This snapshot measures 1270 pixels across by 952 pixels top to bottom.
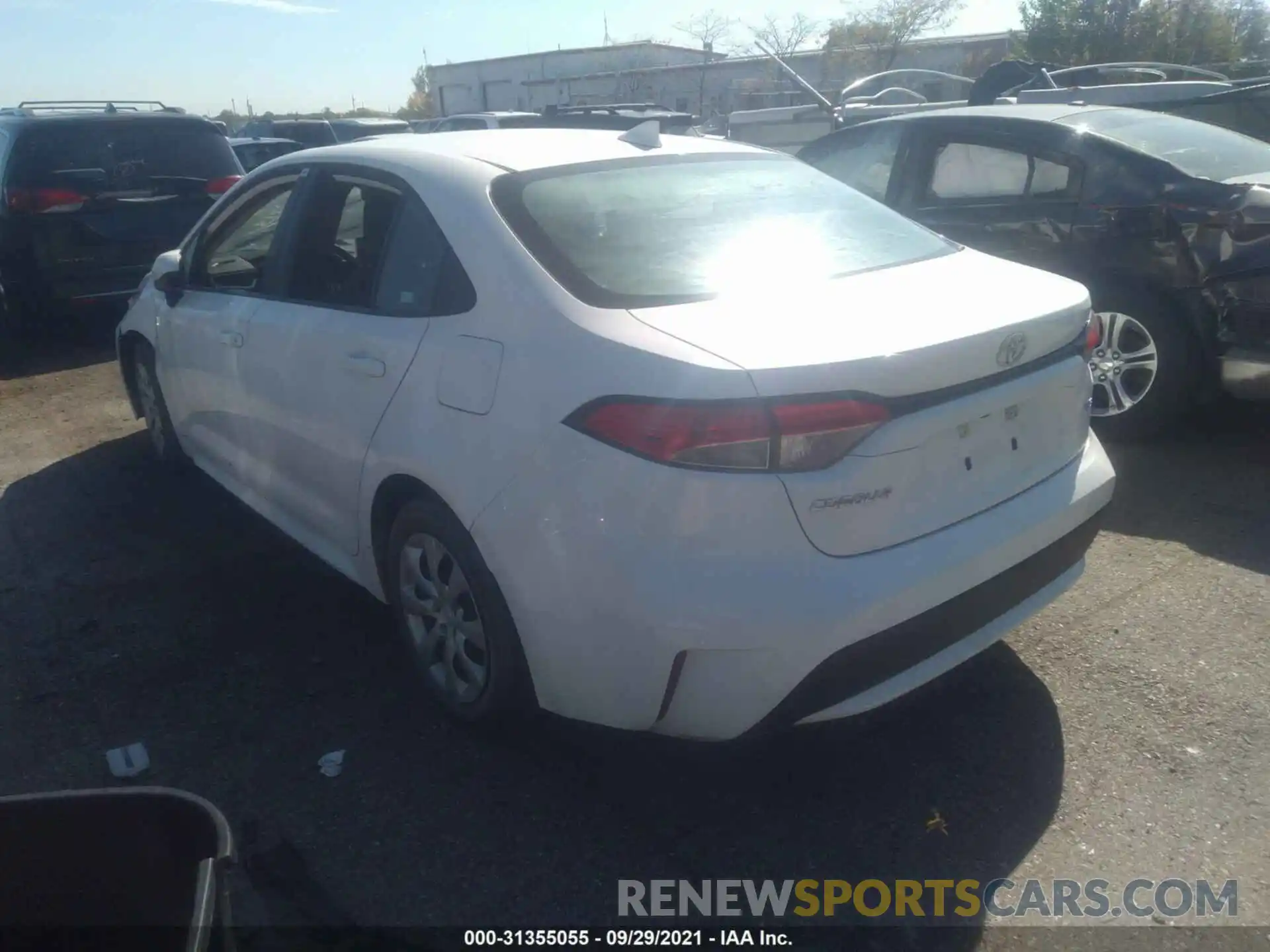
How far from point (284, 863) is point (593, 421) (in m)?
1.36

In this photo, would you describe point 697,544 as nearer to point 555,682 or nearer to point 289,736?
point 555,682

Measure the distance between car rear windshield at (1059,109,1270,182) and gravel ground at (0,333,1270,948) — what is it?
1888 mm

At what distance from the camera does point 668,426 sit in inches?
98.2

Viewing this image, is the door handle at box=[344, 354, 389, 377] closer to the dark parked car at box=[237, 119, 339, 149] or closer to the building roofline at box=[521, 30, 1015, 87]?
the dark parked car at box=[237, 119, 339, 149]

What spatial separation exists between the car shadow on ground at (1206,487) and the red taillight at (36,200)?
7.43 metres

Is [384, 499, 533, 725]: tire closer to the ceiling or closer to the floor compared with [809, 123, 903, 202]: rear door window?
closer to the floor

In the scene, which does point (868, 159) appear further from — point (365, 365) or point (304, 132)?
point (304, 132)

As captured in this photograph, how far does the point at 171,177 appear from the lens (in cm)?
885

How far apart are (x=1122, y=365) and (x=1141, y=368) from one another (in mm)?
90

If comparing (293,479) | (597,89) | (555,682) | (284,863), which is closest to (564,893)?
(555,682)

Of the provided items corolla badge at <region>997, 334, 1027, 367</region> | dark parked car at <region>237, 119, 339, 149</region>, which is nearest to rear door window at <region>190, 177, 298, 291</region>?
corolla badge at <region>997, 334, 1027, 367</region>

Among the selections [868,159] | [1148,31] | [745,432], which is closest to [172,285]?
[745,432]

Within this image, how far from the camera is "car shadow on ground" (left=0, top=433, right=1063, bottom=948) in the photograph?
8.94 feet

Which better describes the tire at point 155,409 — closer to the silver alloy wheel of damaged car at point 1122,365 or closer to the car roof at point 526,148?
the car roof at point 526,148
